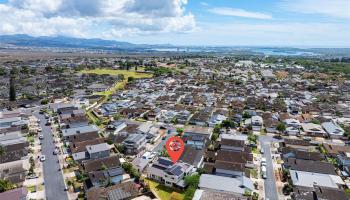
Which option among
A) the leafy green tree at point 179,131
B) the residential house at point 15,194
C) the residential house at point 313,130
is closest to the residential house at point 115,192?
the residential house at point 15,194

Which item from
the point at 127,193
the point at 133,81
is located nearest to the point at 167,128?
the point at 127,193

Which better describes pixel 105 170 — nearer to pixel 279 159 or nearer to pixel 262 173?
pixel 262 173

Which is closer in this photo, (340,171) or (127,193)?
(127,193)

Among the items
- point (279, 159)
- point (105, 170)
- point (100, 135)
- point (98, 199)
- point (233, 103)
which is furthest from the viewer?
point (233, 103)

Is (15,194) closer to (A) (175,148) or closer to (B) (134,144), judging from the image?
(B) (134,144)

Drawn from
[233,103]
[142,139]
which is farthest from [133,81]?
[142,139]

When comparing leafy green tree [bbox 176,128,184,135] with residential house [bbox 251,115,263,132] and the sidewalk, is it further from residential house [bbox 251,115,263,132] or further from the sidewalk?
the sidewalk

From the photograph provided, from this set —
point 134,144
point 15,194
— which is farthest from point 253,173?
point 15,194

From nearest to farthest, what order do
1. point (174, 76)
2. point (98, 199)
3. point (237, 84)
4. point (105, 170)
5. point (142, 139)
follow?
point (98, 199)
point (105, 170)
point (142, 139)
point (237, 84)
point (174, 76)
